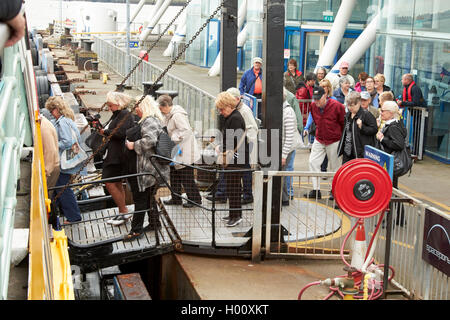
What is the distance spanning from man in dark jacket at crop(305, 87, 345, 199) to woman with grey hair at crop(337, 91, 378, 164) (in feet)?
1.68

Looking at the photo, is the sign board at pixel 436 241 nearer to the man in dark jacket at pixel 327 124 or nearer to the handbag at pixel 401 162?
the handbag at pixel 401 162

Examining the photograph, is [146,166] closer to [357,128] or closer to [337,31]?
[357,128]

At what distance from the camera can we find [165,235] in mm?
8555

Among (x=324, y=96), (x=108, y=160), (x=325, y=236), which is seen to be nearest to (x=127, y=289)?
(x=108, y=160)

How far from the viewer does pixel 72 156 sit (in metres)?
9.05

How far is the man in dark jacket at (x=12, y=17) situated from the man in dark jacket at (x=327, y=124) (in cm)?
878

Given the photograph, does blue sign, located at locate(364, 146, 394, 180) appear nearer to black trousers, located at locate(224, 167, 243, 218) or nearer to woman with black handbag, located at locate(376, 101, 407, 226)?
woman with black handbag, located at locate(376, 101, 407, 226)

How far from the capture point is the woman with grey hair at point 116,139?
27.4 ft

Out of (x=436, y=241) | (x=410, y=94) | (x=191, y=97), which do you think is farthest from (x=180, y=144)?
(x=410, y=94)

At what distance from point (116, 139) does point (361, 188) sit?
11.6 ft

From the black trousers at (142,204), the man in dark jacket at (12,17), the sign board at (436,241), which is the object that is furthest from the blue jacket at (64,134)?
the man in dark jacket at (12,17)

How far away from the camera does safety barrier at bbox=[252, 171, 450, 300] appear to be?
6.55 m
